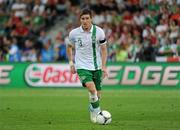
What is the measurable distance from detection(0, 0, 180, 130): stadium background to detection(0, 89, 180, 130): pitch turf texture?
30mm

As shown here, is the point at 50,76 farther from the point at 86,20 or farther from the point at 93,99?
the point at 86,20

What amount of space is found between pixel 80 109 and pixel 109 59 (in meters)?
13.7

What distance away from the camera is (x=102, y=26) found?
117 feet

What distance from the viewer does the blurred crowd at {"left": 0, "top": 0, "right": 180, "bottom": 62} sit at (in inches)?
1304

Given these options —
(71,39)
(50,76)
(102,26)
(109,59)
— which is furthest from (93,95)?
(102,26)

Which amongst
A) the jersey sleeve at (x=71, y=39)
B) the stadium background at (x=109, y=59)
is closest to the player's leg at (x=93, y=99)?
the jersey sleeve at (x=71, y=39)

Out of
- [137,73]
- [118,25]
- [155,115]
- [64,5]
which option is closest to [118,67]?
[137,73]

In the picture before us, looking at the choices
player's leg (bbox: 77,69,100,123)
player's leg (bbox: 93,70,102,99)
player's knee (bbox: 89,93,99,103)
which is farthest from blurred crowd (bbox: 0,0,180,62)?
player's knee (bbox: 89,93,99,103)

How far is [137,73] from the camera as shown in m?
31.2

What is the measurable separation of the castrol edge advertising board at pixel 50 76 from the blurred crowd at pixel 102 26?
2261 mm

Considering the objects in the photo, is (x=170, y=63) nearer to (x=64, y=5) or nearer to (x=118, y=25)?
(x=118, y=25)

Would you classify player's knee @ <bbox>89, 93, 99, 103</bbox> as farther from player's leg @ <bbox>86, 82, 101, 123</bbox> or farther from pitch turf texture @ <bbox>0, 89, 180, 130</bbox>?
pitch turf texture @ <bbox>0, 89, 180, 130</bbox>

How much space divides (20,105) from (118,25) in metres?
14.3

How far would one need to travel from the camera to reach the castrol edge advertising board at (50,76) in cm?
3164
